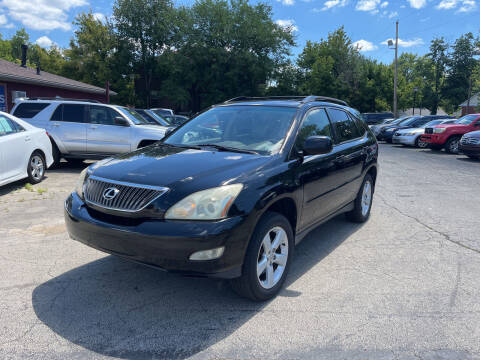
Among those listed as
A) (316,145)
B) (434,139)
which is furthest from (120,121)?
(434,139)

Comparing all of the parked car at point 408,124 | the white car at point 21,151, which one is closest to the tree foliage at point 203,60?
the parked car at point 408,124

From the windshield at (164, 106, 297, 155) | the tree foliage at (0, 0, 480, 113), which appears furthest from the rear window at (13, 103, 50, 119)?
the tree foliage at (0, 0, 480, 113)

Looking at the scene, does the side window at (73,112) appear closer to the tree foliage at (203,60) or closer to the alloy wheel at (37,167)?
the alloy wheel at (37,167)

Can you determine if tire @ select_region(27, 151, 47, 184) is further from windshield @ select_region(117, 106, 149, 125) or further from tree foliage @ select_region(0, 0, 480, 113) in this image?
tree foliage @ select_region(0, 0, 480, 113)

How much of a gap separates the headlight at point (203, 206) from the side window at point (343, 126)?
8.02 feet

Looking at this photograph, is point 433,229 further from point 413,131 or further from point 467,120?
point 413,131

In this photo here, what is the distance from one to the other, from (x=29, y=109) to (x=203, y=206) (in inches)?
370

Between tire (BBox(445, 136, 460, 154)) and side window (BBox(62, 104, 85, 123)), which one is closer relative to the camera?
side window (BBox(62, 104, 85, 123))

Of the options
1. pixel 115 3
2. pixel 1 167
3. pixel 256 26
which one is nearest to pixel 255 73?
pixel 256 26

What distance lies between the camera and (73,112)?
1020 centimetres

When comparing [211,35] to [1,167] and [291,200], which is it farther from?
[291,200]

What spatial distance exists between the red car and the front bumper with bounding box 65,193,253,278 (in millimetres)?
16310

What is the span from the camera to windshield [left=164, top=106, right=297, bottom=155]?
3807mm

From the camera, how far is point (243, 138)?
3951 millimetres
